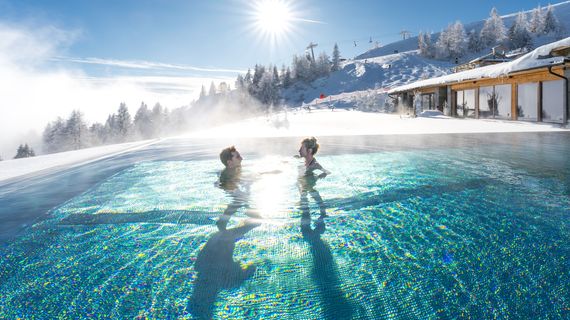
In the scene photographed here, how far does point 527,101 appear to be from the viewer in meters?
15.9

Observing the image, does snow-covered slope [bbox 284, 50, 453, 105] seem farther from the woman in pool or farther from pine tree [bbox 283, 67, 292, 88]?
the woman in pool

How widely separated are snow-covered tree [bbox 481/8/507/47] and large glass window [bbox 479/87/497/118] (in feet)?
269

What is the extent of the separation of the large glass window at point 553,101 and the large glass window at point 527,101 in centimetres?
42

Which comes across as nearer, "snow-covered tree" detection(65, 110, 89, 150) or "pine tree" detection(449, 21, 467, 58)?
"snow-covered tree" detection(65, 110, 89, 150)

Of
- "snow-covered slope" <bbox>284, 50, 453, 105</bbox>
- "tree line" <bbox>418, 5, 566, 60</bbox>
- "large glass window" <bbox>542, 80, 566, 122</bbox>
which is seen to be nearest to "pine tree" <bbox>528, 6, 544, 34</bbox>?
"tree line" <bbox>418, 5, 566, 60</bbox>

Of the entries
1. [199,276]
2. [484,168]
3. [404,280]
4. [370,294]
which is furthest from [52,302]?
[484,168]

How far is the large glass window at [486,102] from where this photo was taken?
59.9 feet

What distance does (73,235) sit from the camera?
3.16m

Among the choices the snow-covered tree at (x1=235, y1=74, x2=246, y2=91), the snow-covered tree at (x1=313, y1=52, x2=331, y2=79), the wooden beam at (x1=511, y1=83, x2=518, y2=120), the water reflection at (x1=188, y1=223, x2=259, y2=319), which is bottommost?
the water reflection at (x1=188, y1=223, x2=259, y2=319)

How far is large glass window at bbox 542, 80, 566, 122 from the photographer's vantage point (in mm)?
14016

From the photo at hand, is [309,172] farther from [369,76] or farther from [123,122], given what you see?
[369,76]

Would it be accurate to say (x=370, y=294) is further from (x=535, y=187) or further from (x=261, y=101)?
(x=261, y=101)

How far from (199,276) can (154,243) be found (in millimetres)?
834

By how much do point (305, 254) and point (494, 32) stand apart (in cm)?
10397
